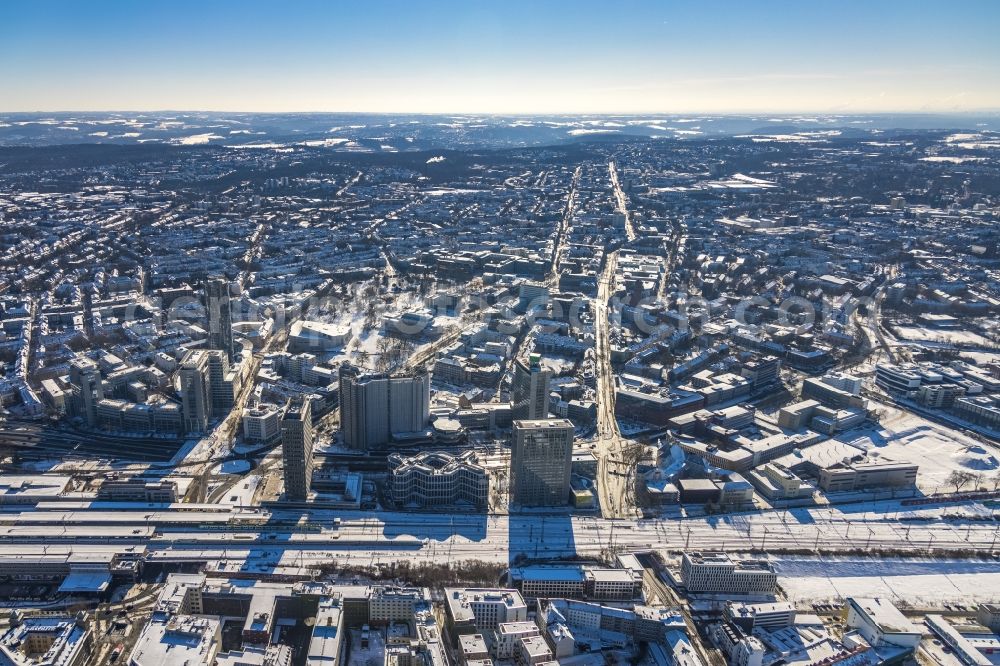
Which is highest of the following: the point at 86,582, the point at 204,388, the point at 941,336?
the point at 204,388

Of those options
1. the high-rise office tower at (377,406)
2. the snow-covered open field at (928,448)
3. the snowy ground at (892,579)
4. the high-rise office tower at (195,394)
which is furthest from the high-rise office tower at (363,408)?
the snow-covered open field at (928,448)

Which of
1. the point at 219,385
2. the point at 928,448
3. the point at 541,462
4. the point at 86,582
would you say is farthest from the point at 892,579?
the point at 219,385

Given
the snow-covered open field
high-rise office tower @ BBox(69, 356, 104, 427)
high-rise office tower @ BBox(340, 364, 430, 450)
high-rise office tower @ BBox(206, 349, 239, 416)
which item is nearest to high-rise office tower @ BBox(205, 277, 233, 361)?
high-rise office tower @ BBox(206, 349, 239, 416)

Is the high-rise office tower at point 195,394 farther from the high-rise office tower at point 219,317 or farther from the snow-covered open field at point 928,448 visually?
the snow-covered open field at point 928,448

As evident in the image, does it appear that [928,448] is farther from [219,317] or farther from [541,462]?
[219,317]

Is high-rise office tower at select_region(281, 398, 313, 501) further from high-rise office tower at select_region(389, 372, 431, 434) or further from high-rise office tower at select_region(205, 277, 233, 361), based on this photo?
high-rise office tower at select_region(205, 277, 233, 361)
